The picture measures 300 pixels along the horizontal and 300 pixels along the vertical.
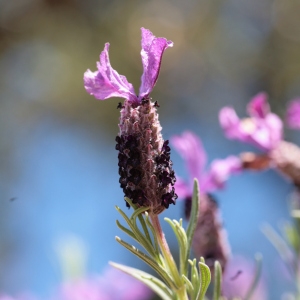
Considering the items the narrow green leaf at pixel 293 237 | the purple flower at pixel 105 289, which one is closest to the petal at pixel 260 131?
the narrow green leaf at pixel 293 237

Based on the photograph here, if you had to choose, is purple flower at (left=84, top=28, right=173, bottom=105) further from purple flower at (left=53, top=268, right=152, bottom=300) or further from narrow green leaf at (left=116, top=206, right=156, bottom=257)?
purple flower at (left=53, top=268, right=152, bottom=300)

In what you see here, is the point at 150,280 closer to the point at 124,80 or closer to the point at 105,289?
the point at 124,80

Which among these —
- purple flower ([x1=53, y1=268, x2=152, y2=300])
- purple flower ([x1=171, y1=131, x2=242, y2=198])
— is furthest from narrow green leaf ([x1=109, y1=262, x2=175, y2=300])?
purple flower ([x1=53, y1=268, x2=152, y2=300])

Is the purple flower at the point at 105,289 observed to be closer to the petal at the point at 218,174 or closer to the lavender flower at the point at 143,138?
the petal at the point at 218,174

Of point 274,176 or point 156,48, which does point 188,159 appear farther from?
point 274,176

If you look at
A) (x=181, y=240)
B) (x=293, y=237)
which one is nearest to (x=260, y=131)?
(x=293, y=237)

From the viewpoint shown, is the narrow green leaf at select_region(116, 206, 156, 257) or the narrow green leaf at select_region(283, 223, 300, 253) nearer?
the narrow green leaf at select_region(116, 206, 156, 257)

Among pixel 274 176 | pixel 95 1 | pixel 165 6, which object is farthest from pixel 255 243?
pixel 95 1
